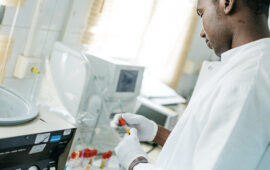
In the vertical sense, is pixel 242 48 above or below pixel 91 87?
above

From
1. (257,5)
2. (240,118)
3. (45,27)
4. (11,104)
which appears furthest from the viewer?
(45,27)

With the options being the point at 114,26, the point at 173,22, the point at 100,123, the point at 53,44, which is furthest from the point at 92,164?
the point at 173,22

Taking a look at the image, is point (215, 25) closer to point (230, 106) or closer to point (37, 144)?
point (230, 106)

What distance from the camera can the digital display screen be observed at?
66.9 inches

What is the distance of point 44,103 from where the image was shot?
5.83 feet

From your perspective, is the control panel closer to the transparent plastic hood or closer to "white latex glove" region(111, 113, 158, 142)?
the transparent plastic hood

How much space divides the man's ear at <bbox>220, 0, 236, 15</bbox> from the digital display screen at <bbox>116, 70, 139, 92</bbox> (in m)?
0.86

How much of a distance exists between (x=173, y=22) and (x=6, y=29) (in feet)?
6.20

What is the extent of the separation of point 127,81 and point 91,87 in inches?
8.3

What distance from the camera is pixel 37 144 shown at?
0.92 m

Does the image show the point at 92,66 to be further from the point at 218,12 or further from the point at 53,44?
the point at 218,12

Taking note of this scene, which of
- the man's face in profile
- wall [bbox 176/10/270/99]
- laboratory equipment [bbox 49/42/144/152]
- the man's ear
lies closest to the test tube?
laboratory equipment [bbox 49/42/144/152]

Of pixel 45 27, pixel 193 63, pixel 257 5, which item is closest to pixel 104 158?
pixel 45 27

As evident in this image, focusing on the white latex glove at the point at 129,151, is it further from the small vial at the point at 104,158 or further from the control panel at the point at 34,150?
the small vial at the point at 104,158
